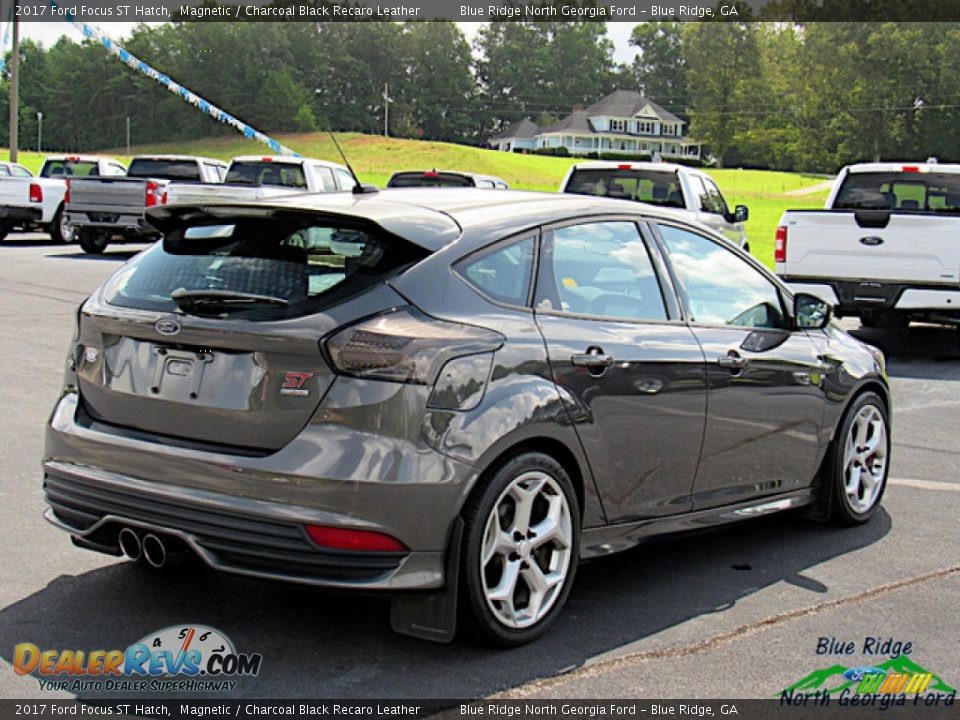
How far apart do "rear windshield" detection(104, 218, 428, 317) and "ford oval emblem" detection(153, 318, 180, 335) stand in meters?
0.07

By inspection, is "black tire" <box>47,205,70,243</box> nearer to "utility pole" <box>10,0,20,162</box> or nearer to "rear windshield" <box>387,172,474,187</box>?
"rear windshield" <box>387,172,474,187</box>

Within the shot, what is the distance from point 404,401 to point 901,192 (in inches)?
467

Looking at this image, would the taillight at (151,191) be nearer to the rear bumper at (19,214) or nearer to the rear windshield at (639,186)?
the rear bumper at (19,214)

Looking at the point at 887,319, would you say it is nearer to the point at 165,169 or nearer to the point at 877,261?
the point at 877,261

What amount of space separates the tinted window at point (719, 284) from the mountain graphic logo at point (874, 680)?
165cm

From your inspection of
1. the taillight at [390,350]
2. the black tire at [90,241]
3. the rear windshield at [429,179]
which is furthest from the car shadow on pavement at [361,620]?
the black tire at [90,241]

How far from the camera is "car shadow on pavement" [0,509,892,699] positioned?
4.11 m

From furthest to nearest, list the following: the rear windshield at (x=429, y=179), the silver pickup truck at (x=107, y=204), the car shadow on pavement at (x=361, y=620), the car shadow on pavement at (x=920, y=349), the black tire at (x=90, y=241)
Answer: the black tire at (x=90, y=241) < the rear windshield at (x=429, y=179) < the silver pickup truck at (x=107, y=204) < the car shadow on pavement at (x=920, y=349) < the car shadow on pavement at (x=361, y=620)

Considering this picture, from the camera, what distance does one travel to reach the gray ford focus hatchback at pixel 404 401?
405cm

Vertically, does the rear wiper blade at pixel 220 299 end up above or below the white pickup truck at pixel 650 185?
below

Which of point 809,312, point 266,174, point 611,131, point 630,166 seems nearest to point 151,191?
point 266,174

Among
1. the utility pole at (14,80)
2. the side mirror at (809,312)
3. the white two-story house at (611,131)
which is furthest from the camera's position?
the white two-story house at (611,131)

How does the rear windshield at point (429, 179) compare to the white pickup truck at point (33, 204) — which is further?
the white pickup truck at point (33, 204)

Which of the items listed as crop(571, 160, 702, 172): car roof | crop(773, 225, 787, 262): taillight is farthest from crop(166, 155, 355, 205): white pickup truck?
crop(773, 225, 787, 262): taillight
